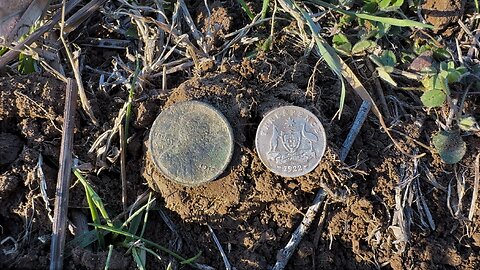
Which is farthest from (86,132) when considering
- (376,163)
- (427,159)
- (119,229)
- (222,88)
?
(427,159)

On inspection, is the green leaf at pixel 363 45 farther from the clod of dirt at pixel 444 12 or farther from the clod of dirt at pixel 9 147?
the clod of dirt at pixel 9 147

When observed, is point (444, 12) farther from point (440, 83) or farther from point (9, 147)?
point (9, 147)

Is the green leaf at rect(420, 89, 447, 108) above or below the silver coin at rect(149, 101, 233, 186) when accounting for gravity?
below


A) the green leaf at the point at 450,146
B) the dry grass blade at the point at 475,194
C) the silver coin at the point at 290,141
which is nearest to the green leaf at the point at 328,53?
the silver coin at the point at 290,141

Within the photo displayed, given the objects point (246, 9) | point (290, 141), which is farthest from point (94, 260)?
point (246, 9)

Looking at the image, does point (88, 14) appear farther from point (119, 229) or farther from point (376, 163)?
point (376, 163)

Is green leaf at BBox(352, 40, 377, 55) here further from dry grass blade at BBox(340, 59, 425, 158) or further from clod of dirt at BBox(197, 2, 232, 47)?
clod of dirt at BBox(197, 2, 232, 47)

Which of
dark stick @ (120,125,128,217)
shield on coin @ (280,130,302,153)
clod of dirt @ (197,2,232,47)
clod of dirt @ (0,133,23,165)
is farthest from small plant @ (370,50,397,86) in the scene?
clod of dirt @ (0,133,23,165)
